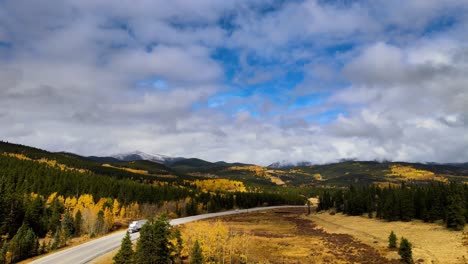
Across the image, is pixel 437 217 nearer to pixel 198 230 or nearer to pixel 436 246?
pixel 436 246

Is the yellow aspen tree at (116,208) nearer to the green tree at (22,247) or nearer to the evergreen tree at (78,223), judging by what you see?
the evergreen tree at (78,223)

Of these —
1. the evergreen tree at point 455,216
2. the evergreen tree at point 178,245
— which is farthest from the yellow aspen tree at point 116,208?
the evergreen tree at point 455,216

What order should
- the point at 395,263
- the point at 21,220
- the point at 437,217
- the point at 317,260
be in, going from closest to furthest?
the point at 395,263 < the point at 317,260 < the point at 437,217 < the point at 21,220

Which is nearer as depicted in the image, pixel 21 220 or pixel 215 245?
pixel 215 245

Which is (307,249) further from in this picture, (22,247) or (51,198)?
(51,198)

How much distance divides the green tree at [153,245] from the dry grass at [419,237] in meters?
46.4

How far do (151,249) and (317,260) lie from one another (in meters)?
35.4

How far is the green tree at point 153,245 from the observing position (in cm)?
4794

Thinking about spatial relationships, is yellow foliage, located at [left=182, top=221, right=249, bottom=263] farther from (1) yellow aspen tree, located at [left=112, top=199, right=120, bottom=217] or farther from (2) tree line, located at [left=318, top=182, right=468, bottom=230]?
(1) yellow aspen tree, located at [left=112, top=199, right=120, bottom=217]

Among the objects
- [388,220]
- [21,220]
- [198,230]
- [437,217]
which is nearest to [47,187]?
[21,220]

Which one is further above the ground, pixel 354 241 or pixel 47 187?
pixel 47 187

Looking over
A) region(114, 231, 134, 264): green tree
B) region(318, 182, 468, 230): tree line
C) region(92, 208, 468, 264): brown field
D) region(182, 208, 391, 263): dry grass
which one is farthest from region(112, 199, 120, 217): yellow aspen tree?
region(318, 182, 468, 230): tree line

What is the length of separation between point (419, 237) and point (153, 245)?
230ft

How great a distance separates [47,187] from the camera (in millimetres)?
155875
